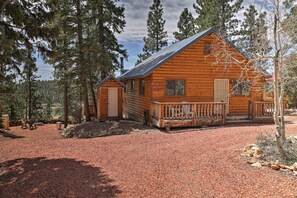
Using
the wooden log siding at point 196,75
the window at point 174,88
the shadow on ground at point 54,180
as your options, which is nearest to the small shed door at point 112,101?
the wooden log siding at point 196,75

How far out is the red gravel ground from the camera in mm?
5141

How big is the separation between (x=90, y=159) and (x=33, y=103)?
32676 mm

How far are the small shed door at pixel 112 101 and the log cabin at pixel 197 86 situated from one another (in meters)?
2.14

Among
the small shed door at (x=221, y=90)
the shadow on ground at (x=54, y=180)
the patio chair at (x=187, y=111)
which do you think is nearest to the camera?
the shadow on ground at (x=54, y=180)

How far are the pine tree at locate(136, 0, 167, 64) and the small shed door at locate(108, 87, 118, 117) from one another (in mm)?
18250

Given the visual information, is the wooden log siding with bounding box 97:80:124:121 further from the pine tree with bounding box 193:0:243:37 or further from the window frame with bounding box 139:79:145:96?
the pine tree with bounding box 193:0:243:37

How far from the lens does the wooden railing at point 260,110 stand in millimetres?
13961

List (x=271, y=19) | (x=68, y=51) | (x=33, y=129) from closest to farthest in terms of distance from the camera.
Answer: (x=271, y=19)
(x=68, y=51)
(x=33, y=129)

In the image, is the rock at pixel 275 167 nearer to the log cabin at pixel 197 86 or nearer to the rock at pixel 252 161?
the rock at pixel 252 161

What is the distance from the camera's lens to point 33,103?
36.5 meters

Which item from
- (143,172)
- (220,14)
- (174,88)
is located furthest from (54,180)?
(220,14)

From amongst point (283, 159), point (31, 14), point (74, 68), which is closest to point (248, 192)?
point (283, 159)

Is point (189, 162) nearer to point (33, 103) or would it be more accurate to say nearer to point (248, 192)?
point (248, 192)

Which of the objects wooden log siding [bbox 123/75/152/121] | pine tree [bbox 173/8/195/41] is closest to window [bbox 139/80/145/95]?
wooden log siding [bbox 123/75/152/121]
